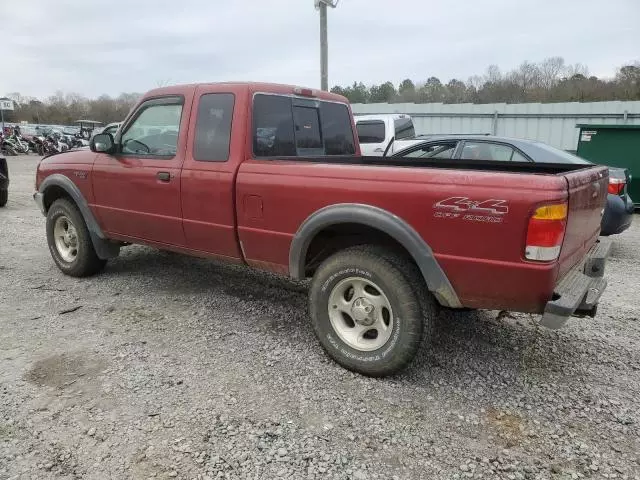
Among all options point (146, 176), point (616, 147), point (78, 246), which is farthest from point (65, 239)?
point (616, 147)

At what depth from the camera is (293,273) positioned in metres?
3.48

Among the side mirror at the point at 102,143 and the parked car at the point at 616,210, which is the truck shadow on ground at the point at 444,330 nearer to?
the side mirror at the point at 102,143

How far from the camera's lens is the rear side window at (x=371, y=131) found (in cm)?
1123

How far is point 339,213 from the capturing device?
10.1 feet

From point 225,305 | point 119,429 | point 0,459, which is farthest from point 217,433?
point 225,305

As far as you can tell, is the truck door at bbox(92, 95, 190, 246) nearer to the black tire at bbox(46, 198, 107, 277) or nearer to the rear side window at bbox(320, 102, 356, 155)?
the black tire at bbox(46, 198, 107, 277)

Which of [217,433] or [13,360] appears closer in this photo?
[217,433]

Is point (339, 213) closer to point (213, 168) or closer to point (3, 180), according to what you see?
point (213, 168)

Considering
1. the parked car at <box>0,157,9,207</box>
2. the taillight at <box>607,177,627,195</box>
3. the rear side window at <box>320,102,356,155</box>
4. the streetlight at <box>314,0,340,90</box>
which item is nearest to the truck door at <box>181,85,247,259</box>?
the rear side window at <box>320,102,356,155</box>

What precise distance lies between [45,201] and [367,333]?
4.06 m

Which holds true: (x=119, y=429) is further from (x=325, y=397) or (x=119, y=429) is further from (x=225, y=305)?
(x=225, y=305)

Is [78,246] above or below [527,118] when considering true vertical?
below

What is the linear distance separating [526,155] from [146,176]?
184 inches

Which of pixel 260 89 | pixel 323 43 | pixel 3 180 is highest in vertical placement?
pixel 323 43
